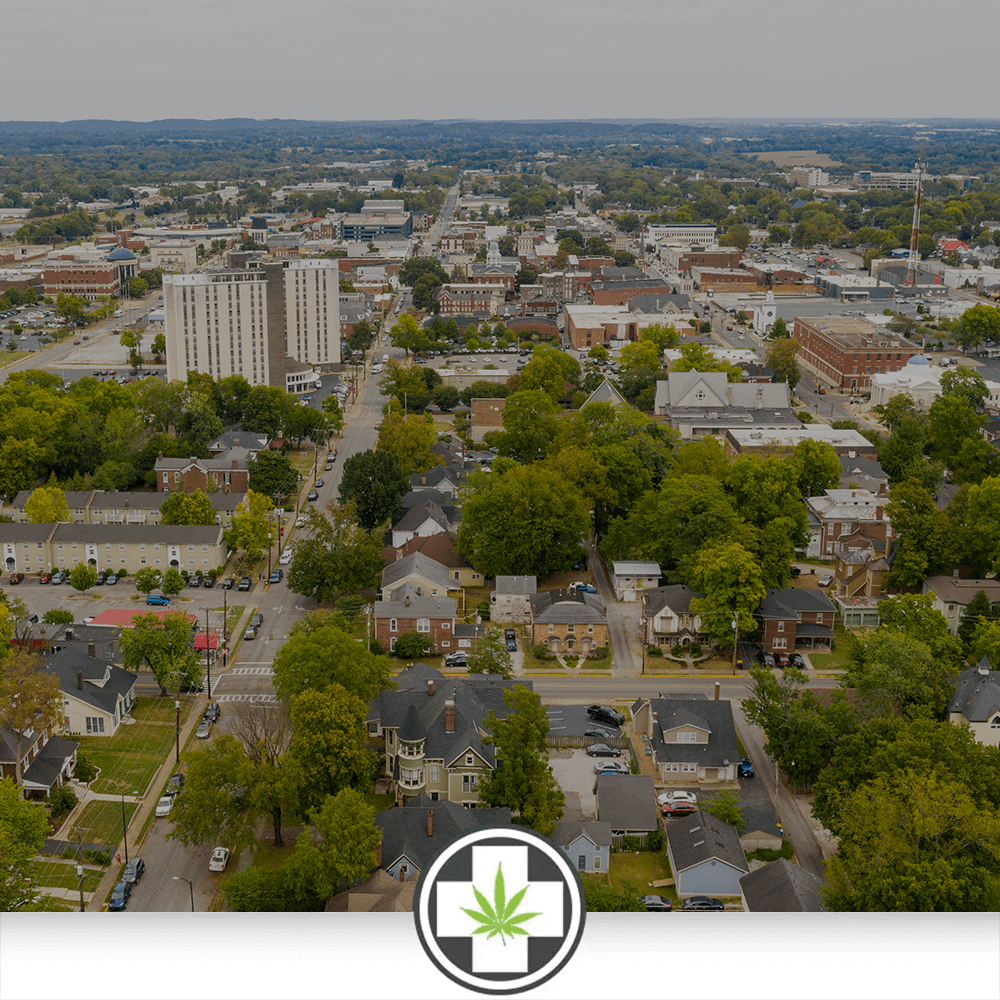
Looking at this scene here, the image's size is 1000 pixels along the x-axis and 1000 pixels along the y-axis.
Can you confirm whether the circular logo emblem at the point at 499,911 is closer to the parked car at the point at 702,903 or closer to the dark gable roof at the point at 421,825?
the dark gable roof at the point at 421,825

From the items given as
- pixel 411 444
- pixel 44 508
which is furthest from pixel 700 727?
pixel 44 508

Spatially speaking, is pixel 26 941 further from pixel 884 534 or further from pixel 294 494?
pixel 294 494

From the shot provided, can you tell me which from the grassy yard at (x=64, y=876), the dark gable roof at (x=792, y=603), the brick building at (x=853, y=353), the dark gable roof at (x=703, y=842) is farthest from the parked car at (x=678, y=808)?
the brick building at (x=853, y=353)

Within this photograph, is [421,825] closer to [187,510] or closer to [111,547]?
[111,547]

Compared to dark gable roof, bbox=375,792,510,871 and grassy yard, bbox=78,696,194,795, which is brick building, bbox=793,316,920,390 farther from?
dark gable roof, bbox=375,792,510,871

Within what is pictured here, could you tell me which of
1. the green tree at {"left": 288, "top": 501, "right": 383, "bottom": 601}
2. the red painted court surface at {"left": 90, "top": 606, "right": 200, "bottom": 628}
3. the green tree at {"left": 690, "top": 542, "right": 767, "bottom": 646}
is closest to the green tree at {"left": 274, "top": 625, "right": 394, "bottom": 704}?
the green tree at {"left": 288, "top": 501, "right": 383, "bottom": 601}

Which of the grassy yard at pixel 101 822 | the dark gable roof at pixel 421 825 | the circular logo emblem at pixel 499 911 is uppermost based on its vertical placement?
the circular logo emblem at pixel 499 911

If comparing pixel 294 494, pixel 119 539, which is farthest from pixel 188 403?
pixel 119 539
